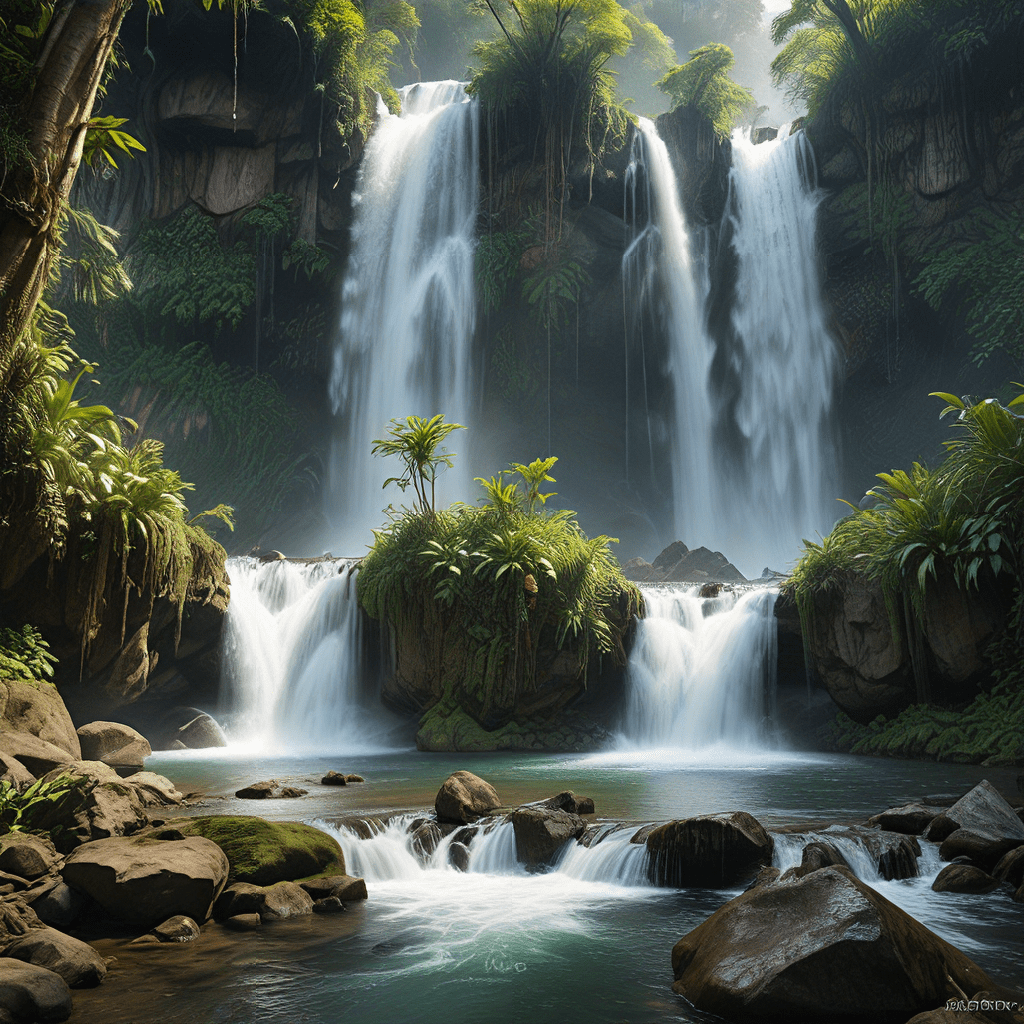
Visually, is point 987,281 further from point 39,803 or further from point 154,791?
point 39,803

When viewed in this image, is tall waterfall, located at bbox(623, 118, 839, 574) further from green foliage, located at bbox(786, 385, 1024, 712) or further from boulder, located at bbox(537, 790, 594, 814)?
boulder, located at bbox(537, 790, 594, 814)

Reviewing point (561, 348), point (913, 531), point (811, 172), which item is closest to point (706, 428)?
point (561, 348)

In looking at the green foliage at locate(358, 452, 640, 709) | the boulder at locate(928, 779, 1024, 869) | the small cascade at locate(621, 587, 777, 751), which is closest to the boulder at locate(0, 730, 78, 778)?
the green foliage at locate(358, 452, 640, 709)

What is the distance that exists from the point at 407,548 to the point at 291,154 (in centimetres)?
1641

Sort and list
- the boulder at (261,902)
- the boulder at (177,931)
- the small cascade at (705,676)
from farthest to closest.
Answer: the small cascade at (705,676) < the boulder at (261,902) < the boulder at (177,931)

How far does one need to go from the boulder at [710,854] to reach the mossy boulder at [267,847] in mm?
2225

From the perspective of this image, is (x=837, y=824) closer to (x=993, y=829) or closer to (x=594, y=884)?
(x=993, y=829)

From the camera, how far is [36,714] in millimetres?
7836

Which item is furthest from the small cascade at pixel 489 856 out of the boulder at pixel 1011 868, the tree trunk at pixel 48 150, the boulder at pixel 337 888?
the tree trunk at pixel 48 150

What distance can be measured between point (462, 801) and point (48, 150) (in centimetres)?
598

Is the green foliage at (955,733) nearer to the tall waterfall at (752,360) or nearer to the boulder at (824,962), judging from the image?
the boulder at (824,962)

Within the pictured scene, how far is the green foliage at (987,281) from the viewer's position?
19.3 m

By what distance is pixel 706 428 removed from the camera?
2417cm

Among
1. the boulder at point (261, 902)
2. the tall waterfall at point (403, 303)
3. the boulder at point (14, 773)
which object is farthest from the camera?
the tall waterfall at point (403, 303)
